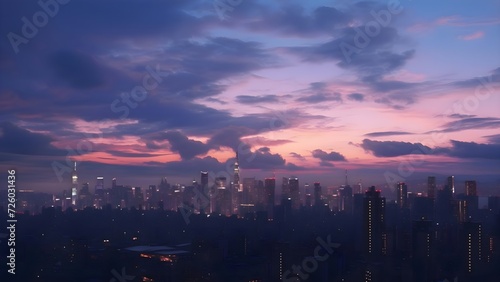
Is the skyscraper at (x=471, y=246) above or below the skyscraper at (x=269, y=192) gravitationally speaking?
below

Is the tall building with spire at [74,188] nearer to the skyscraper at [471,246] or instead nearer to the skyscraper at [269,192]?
the skyscraper at [269,192]

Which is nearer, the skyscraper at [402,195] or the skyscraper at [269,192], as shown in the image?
the skyscraper at [402,195]

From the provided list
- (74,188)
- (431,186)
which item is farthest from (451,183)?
(74,188)

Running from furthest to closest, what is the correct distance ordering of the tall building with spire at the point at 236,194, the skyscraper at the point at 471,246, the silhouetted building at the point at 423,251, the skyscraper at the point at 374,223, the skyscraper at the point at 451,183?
the tall building with spire at the point at 236,194
the skyscraper at the point at 451,183
the skyscraper at the point at 374,223
the skyscraper at the point at 471,246
the silhouetted building at the point at 423,251

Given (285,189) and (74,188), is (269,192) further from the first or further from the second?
(74,188)

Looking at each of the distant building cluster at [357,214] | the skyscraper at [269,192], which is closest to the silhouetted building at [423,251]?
the distant building cluster at [357,214]

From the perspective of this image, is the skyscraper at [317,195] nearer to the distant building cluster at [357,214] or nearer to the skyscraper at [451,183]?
the distant building cluster at [357,214]

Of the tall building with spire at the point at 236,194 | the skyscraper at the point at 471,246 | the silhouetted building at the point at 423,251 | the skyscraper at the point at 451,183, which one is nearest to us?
the silhouetted building at the point at 423,251
